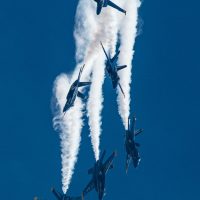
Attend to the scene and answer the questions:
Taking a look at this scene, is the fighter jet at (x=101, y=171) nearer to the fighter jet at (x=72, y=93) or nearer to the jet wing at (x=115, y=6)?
the fighter jet at (x=72, y=93)

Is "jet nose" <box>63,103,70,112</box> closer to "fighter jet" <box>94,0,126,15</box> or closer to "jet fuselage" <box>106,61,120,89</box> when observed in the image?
"jet fuselage" <box>106,61,120,89</box>

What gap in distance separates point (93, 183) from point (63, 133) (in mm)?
14463

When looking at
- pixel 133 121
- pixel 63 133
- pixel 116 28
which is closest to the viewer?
pixel 116 28

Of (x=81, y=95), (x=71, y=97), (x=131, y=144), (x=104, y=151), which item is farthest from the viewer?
(x=131, y=144)

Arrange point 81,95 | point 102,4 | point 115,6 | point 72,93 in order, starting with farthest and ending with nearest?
point 81,95 → point 72,93 → point 102,4 → point 115,6

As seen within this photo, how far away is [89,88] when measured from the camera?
227 ft

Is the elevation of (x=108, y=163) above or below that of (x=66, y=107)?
below

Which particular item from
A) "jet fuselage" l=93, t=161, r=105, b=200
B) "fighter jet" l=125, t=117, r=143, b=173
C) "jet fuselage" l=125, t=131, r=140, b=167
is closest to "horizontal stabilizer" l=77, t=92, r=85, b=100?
"fighter jet" l=125, t=117, r=143, b=173

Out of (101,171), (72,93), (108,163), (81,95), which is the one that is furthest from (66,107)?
(101,171)

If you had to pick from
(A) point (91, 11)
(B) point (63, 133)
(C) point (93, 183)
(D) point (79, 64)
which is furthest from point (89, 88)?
(C) point (93, 183)

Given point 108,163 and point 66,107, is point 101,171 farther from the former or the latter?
point 66,107

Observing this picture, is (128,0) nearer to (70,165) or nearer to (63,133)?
(63,133)

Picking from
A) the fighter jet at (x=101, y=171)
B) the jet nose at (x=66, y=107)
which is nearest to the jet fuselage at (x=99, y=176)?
the fighter jet at (x=101, y=171)

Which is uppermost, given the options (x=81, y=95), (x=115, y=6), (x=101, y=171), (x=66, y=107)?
(x=115, y=6)
